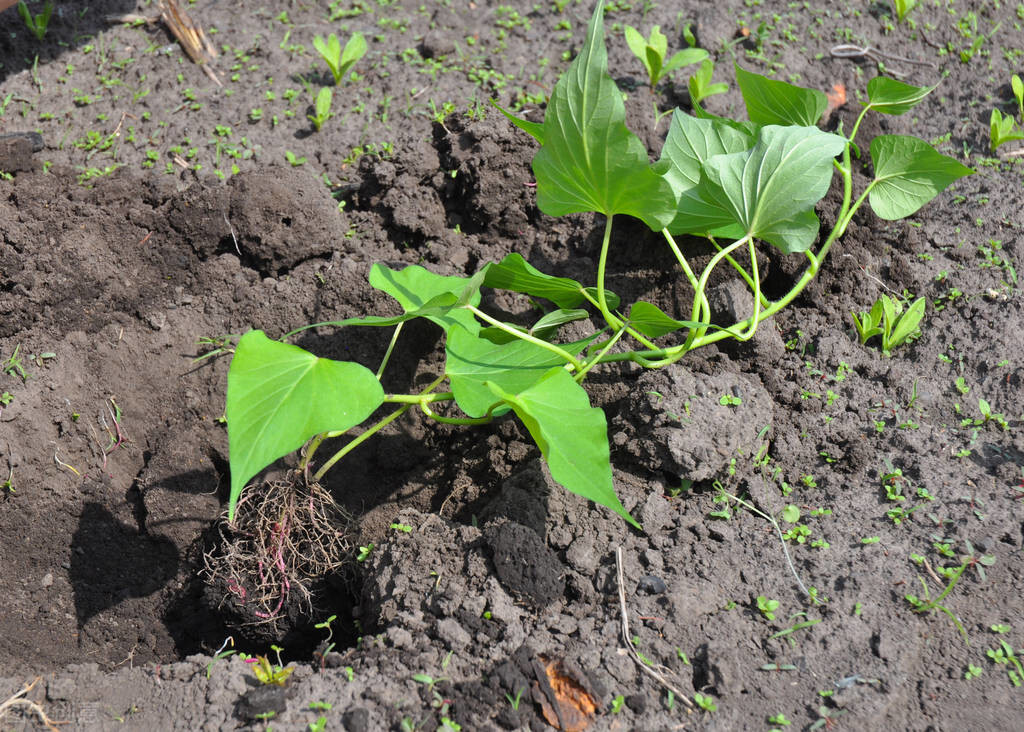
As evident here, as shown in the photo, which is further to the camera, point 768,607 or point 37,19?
point 37,19

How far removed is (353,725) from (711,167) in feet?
4.99

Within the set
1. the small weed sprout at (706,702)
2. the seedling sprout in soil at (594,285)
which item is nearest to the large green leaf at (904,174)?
the seedling sprout in soil at (594,285)

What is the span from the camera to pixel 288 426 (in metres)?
1.54

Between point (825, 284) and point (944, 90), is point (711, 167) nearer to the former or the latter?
point (825, 284)

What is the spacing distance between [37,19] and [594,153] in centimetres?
251

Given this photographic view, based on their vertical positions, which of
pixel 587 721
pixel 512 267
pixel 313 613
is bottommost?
pixel 313 613

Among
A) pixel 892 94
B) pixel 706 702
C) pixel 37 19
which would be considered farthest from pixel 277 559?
pixel 37 19

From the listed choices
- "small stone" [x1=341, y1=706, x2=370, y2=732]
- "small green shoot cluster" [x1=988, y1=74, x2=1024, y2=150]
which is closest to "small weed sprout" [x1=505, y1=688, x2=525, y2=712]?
"small stone" [x1=341, y1=706, x2=370, y2=732]

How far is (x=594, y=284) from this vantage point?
2406 millimetres

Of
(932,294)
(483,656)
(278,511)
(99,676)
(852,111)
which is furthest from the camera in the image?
(852,111)

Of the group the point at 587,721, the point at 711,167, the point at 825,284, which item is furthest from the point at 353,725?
the point at 825,284

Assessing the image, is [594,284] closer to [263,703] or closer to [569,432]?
[569,432]

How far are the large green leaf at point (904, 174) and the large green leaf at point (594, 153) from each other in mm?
843

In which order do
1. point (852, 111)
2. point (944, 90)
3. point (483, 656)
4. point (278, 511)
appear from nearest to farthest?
1. point (483, 656)
2. point (278, 511)
3. point (852, 111)
4. point (944, 90)
